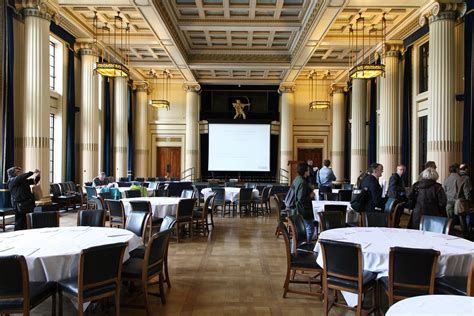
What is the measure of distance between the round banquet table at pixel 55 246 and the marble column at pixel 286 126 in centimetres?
1605

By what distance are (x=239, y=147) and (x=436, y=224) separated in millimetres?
15865

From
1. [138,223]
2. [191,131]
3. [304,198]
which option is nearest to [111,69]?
[138,223]

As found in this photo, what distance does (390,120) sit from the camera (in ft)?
41.5

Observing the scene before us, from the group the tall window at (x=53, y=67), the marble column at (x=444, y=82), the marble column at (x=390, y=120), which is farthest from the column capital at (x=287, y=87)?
the marble column at (x=444, y=82)

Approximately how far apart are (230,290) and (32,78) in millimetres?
7605

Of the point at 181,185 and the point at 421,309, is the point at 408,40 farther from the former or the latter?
the point at 421,309

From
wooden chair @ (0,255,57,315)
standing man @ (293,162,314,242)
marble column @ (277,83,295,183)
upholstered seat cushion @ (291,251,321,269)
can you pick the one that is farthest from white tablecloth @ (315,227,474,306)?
marble column @ (277,83,295,183)

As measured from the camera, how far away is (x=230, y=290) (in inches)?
195

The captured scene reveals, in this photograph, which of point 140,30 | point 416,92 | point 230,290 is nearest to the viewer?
point 230,290

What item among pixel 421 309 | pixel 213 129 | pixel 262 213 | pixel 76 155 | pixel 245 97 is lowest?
pixel 262 213

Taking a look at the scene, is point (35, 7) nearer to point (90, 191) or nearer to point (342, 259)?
point (90, 191)

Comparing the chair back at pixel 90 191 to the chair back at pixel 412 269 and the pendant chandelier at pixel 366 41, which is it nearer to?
the pendant chandelier at pixel 366 41

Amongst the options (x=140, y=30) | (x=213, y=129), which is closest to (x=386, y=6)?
(x=140, y=30)

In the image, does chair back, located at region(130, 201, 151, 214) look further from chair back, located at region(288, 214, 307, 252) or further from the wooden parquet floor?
chair back, located at region(288, 214, 307, 252)
